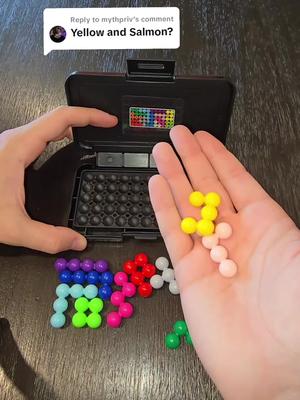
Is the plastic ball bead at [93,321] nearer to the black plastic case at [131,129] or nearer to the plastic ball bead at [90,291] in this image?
the plastic ball bead at [90,291]

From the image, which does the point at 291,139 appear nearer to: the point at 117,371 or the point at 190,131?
the point at 190,131

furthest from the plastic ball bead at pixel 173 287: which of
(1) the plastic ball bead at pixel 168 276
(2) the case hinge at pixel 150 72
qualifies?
(2) the case hinge at pixel 150 72

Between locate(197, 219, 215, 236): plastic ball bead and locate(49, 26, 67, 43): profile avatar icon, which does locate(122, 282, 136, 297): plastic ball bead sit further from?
locate(49, 26, 67, 43): profile avatar icon

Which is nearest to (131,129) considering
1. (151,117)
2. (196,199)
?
(151,117)

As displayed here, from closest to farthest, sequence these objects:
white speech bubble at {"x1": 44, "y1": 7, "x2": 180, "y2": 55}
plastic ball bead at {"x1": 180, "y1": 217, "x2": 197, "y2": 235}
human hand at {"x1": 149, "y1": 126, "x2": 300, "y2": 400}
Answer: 1. human hand at {"x1": 149, "y1": 126, "x2": 300, "y2": 400}
2. plastic ball bead at {"x1": 180, "y1": 217, "x2": 197, "y2": 235}
3. white speech bubble at {"x1": 44, "y1": 7, "x2": 180, "y2": 55}

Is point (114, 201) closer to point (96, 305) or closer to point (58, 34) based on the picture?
point (96, 305)

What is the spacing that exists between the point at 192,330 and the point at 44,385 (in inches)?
8.9

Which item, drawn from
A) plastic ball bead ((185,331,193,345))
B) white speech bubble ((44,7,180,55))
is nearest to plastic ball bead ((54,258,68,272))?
plastic ball bead ((185,331,193,345))

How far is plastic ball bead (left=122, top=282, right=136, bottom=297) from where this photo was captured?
0.71 metres

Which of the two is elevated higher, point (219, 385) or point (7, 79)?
point (7, 79)

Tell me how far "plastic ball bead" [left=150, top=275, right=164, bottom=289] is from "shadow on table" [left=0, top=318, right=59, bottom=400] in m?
0.22

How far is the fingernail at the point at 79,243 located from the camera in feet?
2.43

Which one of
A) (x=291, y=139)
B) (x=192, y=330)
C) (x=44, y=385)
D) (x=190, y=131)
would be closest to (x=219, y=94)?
(x=190, y=131)

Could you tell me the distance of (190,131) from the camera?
0.81m
